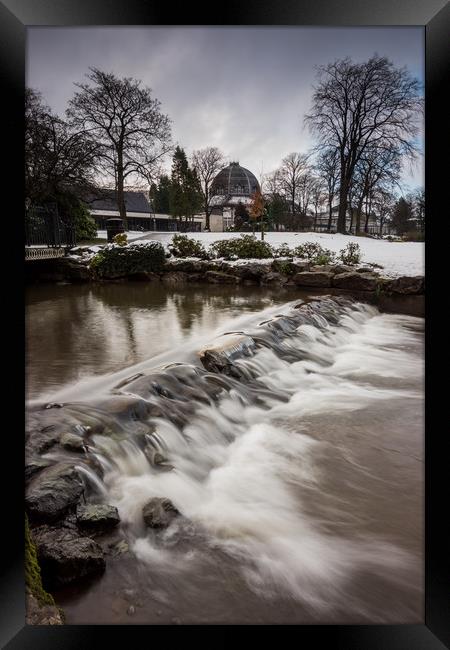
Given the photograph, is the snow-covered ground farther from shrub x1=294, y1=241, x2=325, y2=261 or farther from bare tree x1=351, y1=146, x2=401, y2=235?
bare tree x1=351, y1=146, x2=401, y2=235

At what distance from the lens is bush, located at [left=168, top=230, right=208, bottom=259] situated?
5051 millimetres

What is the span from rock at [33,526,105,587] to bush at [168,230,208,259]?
372 cm

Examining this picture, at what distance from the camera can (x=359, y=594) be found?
4.48ft

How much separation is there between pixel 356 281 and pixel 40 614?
19.5 feet

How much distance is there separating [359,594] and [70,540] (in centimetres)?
94

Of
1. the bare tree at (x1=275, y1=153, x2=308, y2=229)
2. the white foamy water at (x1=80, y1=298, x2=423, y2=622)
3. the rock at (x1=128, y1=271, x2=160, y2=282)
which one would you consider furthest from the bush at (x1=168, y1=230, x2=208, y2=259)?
the white foamy water at (x1=80, y1=298, x2=423, y2=622)

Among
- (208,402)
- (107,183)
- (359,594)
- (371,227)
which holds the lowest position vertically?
(359,594)

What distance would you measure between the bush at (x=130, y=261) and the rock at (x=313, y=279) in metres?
2.38

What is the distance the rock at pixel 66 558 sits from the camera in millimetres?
1288

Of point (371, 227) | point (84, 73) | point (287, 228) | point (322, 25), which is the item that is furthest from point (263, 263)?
point (322, 25)

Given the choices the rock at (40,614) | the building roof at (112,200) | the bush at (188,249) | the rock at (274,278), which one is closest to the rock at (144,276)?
the bush at (188,249)

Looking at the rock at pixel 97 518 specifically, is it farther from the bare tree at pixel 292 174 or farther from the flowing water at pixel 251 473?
the bare tree at pixel 292 174

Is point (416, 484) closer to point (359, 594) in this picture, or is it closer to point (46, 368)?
point (359, 594)

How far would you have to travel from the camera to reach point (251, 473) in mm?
2137
